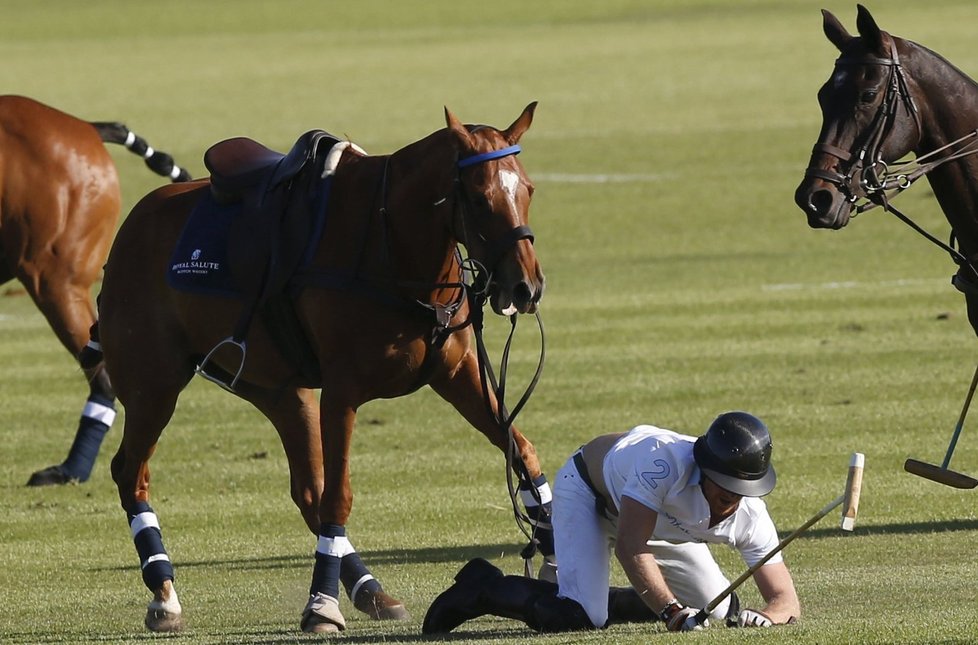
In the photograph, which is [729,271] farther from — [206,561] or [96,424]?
[206,561]

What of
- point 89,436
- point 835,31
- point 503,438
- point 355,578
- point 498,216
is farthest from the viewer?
point 89,436

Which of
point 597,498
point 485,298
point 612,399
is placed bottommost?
point 612,399

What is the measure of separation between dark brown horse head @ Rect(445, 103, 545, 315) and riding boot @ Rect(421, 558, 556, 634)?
118 cm

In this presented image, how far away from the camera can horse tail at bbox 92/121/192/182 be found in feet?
44.0

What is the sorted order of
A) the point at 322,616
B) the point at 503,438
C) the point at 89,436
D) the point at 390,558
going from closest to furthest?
the point at 322,616 → the point at 503,438 → the point at 390,558 → the point at 89,436

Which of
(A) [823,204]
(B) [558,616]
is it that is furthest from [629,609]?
(A) [823,204]

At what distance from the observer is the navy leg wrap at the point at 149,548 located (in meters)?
9.13

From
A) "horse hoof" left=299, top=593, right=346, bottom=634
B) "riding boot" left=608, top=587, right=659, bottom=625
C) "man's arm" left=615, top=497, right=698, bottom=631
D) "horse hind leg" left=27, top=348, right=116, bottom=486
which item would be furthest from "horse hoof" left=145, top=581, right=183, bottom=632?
"horse hind leg" left=27, top=348, right=116, bottom=486

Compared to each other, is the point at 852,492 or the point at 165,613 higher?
the point at 852,492

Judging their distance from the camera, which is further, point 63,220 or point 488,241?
point 63,220

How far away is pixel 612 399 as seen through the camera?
1532 centimetres

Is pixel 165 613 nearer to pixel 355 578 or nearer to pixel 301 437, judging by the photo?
pixel 355 578

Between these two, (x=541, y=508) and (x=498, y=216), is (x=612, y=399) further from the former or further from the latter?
(x=498, y=216)

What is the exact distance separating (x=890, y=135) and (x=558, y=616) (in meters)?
2.58
